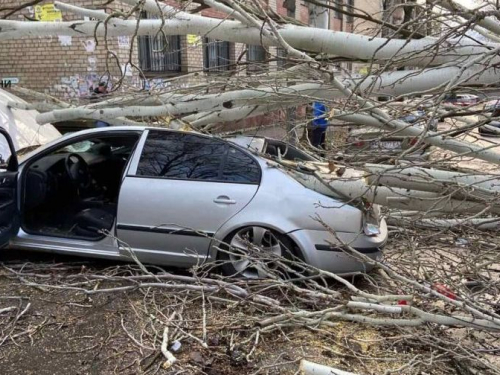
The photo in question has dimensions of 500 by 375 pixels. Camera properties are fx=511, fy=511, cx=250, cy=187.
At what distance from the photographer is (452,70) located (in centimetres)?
397

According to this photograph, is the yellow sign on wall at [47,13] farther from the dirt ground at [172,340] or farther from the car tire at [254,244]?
the car tire at [254,244]

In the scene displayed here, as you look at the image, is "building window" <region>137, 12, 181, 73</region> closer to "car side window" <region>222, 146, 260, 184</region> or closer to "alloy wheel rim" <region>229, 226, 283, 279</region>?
"car side window" <region>222, 146, 260, 184</region>

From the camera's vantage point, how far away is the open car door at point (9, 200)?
4.42m

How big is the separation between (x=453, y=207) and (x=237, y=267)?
191cm

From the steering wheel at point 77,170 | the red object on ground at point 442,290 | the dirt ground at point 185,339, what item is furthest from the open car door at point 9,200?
the red object on ground at point 442,290

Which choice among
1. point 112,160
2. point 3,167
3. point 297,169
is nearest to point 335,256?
point 297,169

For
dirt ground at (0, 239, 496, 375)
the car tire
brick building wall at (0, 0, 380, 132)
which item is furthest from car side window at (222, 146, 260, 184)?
brick building wall at (0, 0, 380, 132)

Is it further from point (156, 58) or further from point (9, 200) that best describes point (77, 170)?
point (156, 58)

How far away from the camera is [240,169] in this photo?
14.6ft

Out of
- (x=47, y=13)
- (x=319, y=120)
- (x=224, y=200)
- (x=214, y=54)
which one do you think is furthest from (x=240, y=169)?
(x=214, y=54)

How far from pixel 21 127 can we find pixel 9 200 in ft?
6.78

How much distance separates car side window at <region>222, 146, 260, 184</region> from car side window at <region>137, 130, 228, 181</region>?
59 mm

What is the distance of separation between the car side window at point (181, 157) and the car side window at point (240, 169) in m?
0.06

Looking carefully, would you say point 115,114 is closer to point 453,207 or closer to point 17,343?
point 17,343
